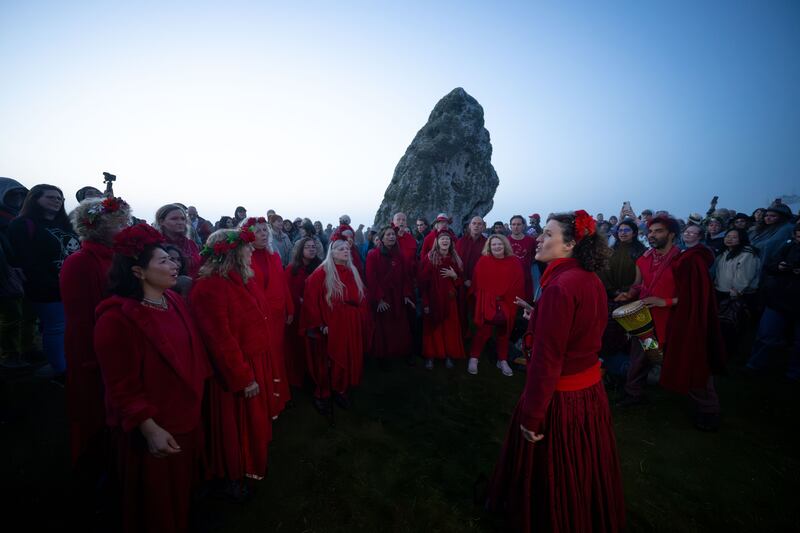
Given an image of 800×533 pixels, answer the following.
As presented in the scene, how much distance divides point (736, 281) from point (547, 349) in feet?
17.5

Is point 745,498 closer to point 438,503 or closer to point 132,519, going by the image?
point 438,503

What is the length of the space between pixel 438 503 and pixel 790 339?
7.36 metres

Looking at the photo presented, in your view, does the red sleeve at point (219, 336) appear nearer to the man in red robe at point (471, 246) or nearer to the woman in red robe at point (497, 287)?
the woman in red robe at point (497, 287)

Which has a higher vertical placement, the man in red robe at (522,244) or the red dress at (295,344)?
the man in red robe at (522,244)

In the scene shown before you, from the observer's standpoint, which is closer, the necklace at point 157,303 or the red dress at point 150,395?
the red dress at point 150,395

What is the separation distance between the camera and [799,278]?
4578 mm

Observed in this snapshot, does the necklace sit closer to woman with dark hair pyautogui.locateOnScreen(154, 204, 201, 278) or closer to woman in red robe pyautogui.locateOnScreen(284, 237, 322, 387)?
woman with dark hair pyautogui.locateOnScreen(154, 204, 201, 278)

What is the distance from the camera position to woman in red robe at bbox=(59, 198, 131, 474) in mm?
2338

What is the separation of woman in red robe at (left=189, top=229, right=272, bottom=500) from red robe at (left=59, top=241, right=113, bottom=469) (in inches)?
29.4

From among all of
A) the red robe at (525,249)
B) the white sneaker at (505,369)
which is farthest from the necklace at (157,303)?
the red robe at (525,249)

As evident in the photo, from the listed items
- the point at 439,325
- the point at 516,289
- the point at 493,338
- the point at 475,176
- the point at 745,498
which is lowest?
the point at 745,498

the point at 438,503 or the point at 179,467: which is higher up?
the point at 179,467

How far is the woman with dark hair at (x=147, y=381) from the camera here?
5.69 feet

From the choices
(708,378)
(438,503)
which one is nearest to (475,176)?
(708,378)
